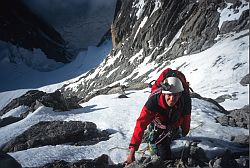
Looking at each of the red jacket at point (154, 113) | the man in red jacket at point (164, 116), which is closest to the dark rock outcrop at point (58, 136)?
the man in red jacket at point (164, 116)

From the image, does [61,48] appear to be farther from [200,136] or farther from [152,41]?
[200,136]

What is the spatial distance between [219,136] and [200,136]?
558mm

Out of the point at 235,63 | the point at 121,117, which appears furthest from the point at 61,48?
the point at 121,117

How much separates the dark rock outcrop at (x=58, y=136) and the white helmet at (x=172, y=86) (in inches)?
152

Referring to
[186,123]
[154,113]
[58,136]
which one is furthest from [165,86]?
[58,136]

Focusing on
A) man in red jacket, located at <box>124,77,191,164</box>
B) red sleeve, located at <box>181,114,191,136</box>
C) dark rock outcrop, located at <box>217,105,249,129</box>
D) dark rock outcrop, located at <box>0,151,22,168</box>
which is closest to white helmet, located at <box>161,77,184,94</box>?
man in red jacket, located at <box>124,77,191,164</box>

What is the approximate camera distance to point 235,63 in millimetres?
28891

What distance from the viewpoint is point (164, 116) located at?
7.49 m

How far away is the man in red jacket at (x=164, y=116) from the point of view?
683 centimetres

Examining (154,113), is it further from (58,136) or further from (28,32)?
(28,32)

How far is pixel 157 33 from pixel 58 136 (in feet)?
171

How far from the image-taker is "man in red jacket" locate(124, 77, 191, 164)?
6.83m

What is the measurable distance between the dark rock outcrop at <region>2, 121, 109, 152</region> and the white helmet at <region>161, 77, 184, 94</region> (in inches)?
152

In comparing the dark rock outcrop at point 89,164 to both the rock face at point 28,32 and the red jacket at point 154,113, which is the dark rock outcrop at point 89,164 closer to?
the red jacket at point 154,113
